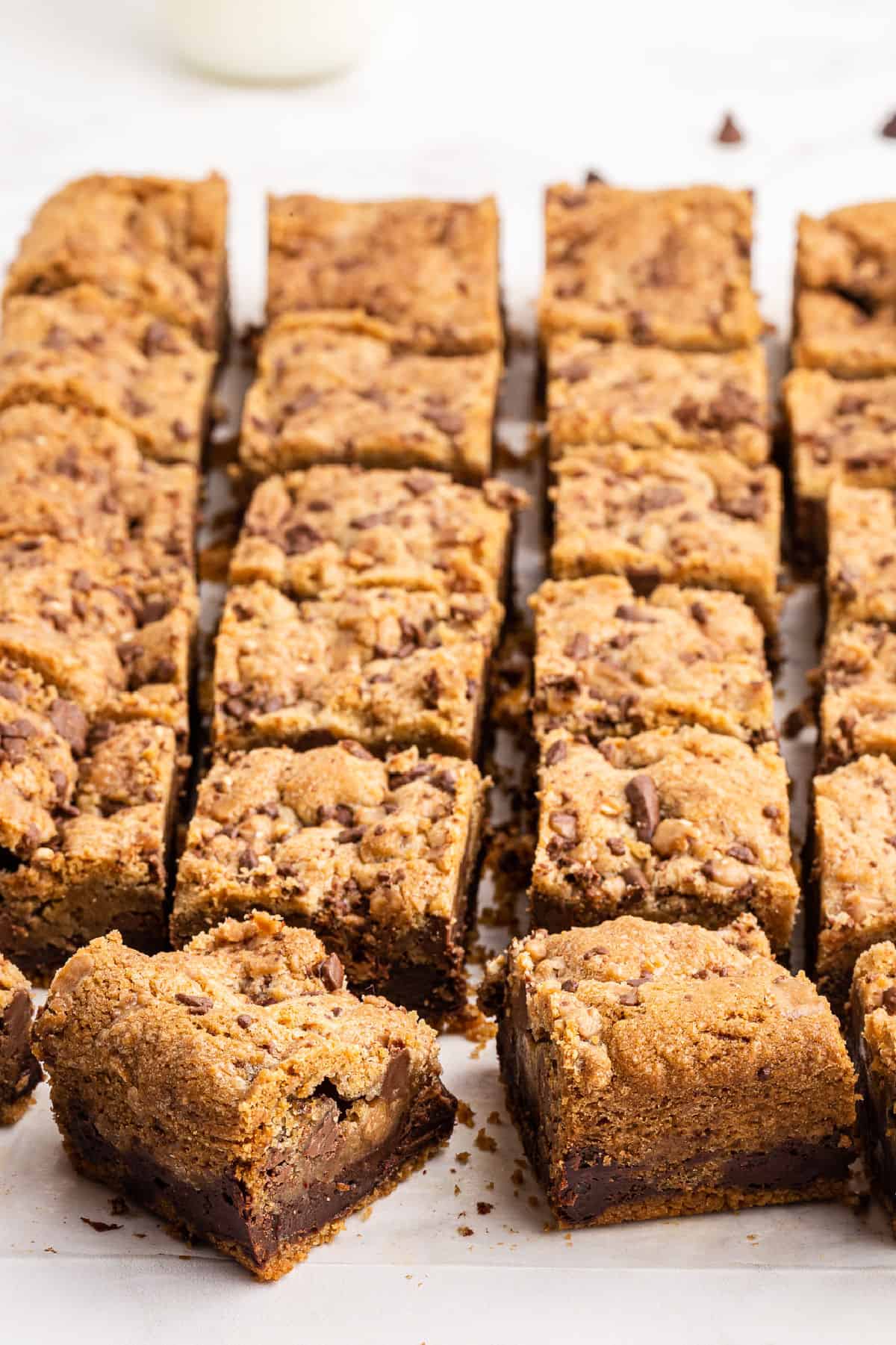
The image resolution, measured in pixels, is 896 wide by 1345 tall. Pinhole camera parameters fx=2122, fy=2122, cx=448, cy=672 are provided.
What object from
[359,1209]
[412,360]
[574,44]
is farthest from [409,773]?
[574,44]

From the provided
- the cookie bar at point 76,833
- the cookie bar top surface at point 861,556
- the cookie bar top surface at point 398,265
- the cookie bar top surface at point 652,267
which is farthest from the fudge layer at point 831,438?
the cookie bar at point 76,833

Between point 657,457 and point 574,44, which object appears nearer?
point 657,457

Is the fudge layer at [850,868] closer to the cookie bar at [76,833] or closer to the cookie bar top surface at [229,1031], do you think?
the cookie bar top surface at [229,1031]

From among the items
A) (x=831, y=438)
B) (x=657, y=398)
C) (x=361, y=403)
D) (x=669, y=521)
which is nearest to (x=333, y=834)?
(x=669, y=521)

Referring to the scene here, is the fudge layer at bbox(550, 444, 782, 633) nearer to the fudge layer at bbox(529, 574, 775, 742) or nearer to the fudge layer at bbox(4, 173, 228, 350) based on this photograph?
the fudge layer at bbox(529, 574, 775, 742)

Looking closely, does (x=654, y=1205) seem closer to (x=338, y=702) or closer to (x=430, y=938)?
(x=430, y=938)

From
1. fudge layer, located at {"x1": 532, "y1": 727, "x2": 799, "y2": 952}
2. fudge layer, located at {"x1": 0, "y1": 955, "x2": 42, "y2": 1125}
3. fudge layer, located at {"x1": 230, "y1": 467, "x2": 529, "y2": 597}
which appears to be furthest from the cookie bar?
fudge layer, located at {"x1": 532, "y1": 727, "x2": 799, "y2": 952}
